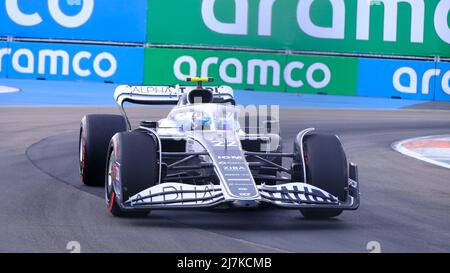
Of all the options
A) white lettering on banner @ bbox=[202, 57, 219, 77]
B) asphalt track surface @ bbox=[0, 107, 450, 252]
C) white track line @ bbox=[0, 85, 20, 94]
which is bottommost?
asphalt track surface @ bbox=[0, 107, 450, 252]

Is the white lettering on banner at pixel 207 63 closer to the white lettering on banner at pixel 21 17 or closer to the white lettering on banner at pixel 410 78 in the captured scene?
the white lettering on banner at pixel 21 17

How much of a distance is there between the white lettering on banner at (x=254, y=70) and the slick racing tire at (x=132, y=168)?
13981 millimetres

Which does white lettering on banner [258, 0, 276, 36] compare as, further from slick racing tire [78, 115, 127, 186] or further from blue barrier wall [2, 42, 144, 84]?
slick racing tire [78, 115, 127, 186]

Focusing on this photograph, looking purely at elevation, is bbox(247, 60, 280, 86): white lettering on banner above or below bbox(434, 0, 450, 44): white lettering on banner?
below

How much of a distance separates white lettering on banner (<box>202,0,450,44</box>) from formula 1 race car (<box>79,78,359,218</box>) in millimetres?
12749

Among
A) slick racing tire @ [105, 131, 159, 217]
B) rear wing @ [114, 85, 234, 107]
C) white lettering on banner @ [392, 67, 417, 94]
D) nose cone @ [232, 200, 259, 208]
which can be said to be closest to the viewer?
nose cone @ [232, 200, 259, 208]

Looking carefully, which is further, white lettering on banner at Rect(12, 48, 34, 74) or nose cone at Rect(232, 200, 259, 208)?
white lettering on banner at Rect(12, 48, 34, 74)

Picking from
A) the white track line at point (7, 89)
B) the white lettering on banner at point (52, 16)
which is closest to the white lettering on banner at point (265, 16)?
the white lettering on banner at point (52, 16)

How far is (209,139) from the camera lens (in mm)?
10445

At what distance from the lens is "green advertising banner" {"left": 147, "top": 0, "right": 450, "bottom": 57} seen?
961 inches

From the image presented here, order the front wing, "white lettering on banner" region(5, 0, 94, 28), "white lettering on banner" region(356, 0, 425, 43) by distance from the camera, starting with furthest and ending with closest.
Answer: "white lettering on banner" region(5, 0, 94, 28), "white lettering on banner" region(356, 0, 425, 43), the front wing

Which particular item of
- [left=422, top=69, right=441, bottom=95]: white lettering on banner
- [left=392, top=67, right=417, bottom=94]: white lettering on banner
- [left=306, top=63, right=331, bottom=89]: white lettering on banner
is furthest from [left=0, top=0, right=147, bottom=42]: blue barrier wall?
[left=422, top=69, right=441, bottom=95]: white lettering on banner

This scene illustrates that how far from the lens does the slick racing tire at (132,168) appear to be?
9.80 metres

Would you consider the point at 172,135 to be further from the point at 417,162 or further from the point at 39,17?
the point at 39,17
